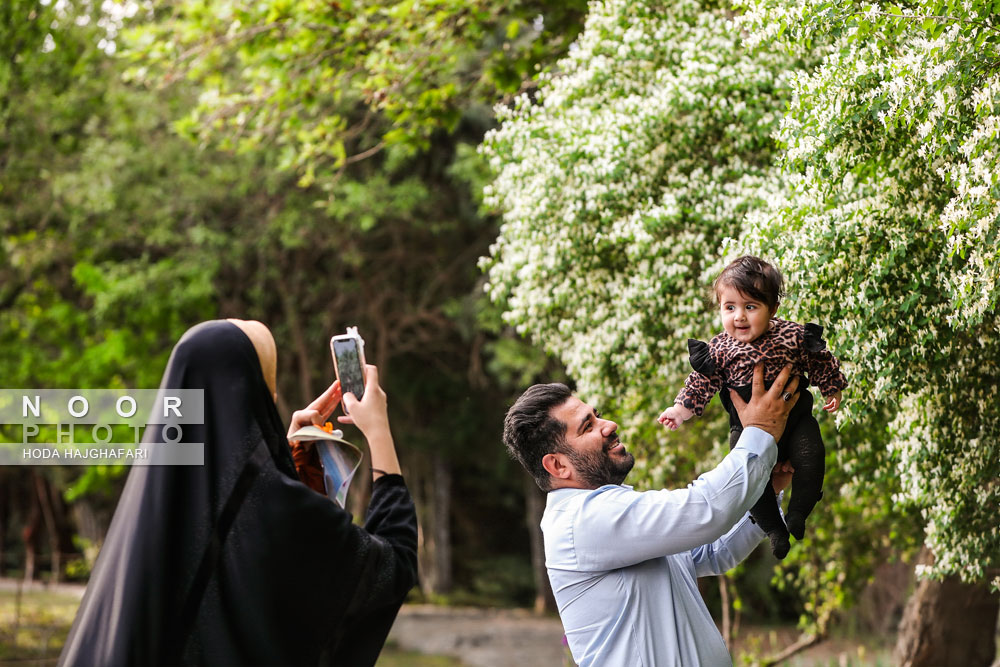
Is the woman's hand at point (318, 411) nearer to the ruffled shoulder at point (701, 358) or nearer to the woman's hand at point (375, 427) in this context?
the woman's hand at point (375, 427)

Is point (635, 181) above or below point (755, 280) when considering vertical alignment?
above

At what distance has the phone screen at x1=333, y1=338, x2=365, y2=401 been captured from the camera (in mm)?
3023

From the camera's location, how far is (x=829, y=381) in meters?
3.67

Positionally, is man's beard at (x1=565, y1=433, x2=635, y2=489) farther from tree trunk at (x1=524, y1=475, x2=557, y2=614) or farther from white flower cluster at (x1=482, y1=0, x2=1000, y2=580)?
tree trunk at (x1=524, y1=475, x2=557, y2=614)

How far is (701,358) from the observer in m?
3.63

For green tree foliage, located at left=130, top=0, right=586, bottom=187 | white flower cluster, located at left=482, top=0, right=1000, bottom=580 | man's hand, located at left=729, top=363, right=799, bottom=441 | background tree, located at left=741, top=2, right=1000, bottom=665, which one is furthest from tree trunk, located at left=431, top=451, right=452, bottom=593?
man's hand, located at left=729, top=363, right=799, bottom=441

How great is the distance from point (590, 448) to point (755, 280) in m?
0.86

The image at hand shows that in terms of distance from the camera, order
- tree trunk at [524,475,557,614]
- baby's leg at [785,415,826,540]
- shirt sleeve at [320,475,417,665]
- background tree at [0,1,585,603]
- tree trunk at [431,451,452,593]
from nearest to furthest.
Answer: shirt sleeve at [320,475,417,665]
baby's leg at [785,415,826,540]
background tree at [0,1,585,603]
tree trunk at [524,475,557,614]
tree trunk at [431,451,452,593]

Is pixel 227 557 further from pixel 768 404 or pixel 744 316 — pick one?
pixel 744 316

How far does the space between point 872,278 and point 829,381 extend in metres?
1.57

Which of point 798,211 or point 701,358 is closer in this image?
point 701,358

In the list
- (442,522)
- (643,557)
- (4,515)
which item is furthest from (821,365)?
(4,515)

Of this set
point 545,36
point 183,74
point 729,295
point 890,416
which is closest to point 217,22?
point 183,74

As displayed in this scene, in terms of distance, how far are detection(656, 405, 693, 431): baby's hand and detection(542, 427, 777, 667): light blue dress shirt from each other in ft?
1.01
